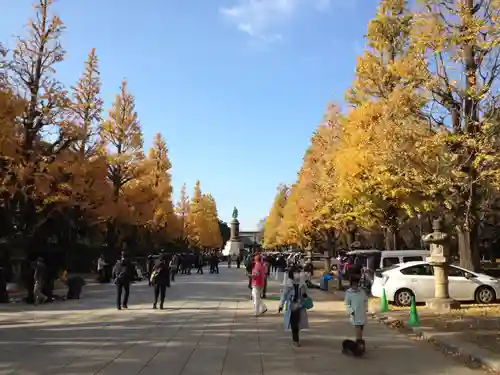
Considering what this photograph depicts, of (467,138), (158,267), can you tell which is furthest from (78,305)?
(467,138)

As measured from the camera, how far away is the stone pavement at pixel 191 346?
26.5 feet

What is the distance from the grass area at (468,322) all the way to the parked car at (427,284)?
537mm

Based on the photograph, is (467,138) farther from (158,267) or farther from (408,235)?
(408,235)

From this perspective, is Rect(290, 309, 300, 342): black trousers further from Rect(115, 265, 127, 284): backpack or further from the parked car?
Rect(115, 265, 127, 284): backpack

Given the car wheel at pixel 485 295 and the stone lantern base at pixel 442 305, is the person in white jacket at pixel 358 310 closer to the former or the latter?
the stone lantern base at pixel 442 305

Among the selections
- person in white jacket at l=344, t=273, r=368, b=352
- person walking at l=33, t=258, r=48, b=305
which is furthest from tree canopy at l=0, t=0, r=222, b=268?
person in white jacket at l=344, t=273, r=368, b=352

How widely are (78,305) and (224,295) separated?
6087 mm

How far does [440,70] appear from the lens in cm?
1727

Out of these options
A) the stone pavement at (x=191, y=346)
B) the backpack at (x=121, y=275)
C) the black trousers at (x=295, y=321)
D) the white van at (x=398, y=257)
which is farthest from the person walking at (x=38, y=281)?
the white van at (x=398, y=257)

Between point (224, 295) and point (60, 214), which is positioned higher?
point (60, 214)

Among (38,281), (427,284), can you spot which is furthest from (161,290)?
(427,284)

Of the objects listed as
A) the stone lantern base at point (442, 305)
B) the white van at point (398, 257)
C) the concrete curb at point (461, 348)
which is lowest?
the concrete curb at point (461, 348)

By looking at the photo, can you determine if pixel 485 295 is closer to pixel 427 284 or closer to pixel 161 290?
pixel 427 284

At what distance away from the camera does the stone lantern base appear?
14.9 m
